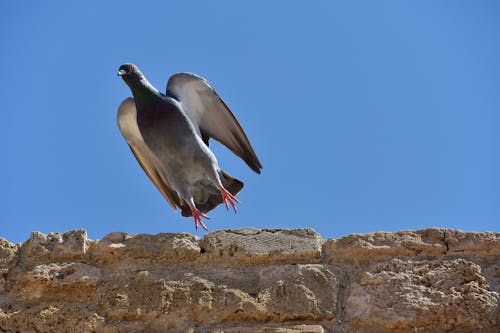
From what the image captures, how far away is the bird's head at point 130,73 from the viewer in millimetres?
5758

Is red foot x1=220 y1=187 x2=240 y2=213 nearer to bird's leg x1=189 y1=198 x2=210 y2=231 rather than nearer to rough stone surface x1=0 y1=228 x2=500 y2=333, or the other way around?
bird's leg x1=189 y1=198 x2=210 y2=231

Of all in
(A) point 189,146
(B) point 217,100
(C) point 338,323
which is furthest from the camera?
(B) point 217,100

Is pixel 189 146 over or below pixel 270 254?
over

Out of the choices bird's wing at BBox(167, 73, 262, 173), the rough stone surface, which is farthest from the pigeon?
the rough stone surface

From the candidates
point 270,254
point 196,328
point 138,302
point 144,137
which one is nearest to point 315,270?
point 270,254

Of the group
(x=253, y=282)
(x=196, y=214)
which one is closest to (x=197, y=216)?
(x=196, y=214)

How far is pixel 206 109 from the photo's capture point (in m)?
5.74

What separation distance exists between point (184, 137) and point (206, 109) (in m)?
0.56

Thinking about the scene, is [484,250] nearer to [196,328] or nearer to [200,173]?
[196,328]

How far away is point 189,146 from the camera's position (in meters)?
5.18

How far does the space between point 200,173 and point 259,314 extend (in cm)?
242

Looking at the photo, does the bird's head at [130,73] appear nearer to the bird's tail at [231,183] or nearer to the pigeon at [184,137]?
the pigeon at [184,137]

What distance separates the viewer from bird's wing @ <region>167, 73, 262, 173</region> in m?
5.55

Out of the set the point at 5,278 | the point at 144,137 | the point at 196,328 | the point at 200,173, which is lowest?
the point at 196,328
